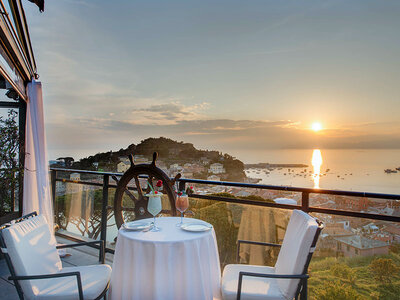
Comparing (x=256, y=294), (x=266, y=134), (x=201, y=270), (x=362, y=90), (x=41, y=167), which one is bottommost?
(x=256, y=294)

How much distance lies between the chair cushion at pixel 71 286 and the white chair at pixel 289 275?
816 mm

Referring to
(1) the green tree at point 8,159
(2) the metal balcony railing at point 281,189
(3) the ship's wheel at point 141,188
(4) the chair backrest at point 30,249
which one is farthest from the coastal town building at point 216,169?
(1) the green tree at point 8,159

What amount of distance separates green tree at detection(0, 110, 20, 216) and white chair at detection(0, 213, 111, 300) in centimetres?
200

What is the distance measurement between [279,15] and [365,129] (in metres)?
3.40

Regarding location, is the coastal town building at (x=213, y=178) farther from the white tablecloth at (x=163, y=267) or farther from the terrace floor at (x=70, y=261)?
the terrace floor at (x=70, y=261)

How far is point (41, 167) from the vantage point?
347 cm

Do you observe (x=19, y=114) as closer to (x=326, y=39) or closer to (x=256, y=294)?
(x=256, y=294)

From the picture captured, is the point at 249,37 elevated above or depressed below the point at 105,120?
above

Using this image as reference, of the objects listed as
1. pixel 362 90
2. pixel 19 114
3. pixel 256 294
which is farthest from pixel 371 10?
pixel 19 114

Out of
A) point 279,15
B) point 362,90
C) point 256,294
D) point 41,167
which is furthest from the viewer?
point 362,90

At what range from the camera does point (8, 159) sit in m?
3.70

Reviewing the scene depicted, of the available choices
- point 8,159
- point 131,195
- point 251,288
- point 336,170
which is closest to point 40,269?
point 131,195

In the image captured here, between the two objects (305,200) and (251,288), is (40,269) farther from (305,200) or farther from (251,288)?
(305,200)

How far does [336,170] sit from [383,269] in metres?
1.99
